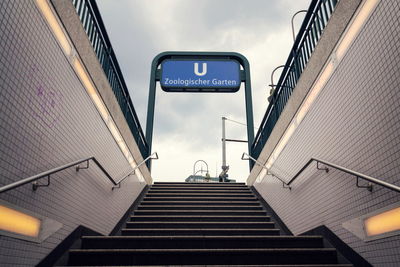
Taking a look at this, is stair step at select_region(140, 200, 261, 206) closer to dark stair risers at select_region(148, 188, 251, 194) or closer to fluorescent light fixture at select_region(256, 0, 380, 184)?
dark stair risers at select_region(148, 188, 251, 194)

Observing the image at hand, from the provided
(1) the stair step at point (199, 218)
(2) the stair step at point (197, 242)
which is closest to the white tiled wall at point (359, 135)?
(2) the stair step at point (197, 242)

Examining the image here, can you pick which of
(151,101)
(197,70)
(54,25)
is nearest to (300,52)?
(54,25)

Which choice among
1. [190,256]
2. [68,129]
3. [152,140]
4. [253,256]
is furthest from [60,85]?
[152,140]

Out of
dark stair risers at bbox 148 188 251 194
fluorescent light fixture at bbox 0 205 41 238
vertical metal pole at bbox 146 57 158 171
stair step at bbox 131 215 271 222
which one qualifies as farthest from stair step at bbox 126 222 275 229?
vertical metal pole at bbox 146 57 158 171

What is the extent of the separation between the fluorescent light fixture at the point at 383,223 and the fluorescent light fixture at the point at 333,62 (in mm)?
1696

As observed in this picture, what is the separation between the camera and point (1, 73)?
2.21 metres

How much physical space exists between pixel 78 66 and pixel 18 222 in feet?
6.61

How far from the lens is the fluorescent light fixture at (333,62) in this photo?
9.41ft

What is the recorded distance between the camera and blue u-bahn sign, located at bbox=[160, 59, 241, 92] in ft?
30.4

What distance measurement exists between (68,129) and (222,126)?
13.5 m

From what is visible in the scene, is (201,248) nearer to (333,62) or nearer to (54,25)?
(333,62)

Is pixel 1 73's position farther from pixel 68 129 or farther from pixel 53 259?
pixel 53 259

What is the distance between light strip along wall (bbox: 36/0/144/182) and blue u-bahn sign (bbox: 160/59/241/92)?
12.6 ft

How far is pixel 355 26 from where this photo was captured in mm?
3055
